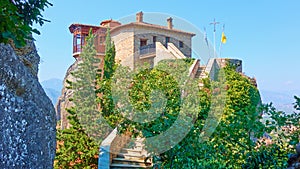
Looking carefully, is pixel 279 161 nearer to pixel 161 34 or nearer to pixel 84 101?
pixel 84 101

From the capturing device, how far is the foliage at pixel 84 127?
8422mm

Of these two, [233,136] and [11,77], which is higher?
[11,77]

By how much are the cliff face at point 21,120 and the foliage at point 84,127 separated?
5.30 metres

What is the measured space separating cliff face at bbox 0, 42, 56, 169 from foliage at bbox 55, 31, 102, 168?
530 cm

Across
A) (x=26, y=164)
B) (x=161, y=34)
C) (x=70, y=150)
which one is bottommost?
(x=70, y=150)

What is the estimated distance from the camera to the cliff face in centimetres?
255

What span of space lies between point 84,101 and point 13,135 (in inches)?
297

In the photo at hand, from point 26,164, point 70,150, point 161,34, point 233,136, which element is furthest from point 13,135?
point 161,34

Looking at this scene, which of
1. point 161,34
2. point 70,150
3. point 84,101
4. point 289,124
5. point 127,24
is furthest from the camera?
point 161,34

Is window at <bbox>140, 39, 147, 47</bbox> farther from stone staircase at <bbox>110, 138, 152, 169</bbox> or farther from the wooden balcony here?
stone staircase at <bbox>110, 138, 152, 169</bbox>

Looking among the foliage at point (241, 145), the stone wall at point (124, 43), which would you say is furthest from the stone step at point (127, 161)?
the stone wall at point (124, 43)

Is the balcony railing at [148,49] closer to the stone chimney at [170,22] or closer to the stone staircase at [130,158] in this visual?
the stone chimney at [170,22]

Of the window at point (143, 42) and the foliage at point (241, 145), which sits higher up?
the window at point (143, 42)

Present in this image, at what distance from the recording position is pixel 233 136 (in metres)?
4.57
